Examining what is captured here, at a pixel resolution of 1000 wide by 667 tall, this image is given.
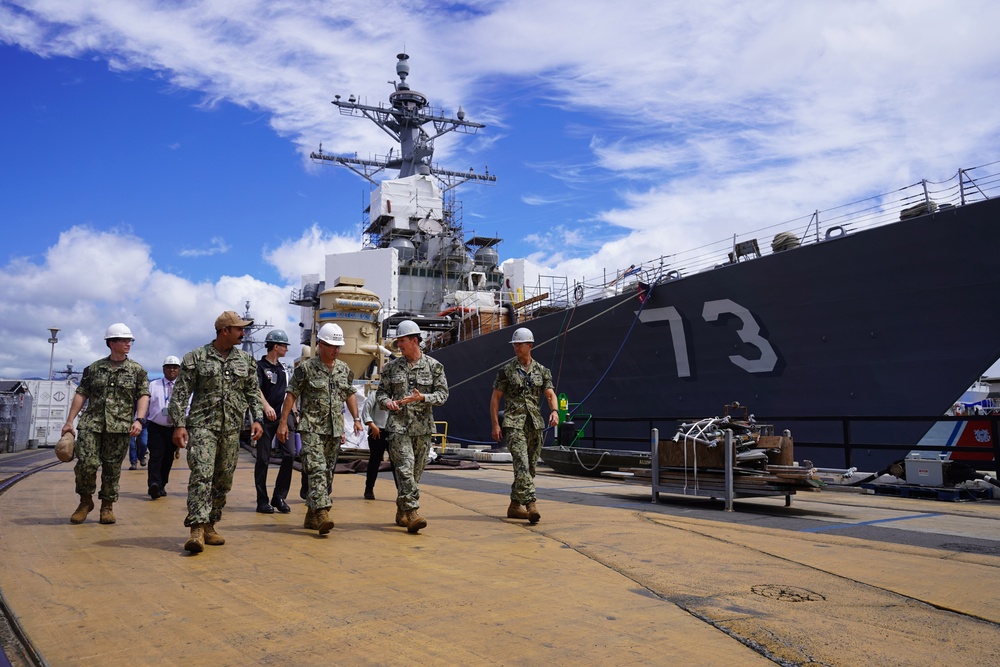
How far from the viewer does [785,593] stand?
327 centimetres

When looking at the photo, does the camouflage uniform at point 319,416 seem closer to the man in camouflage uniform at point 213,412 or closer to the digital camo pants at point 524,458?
the man in camouflage uniform at point 213,412

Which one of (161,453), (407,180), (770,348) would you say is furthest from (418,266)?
(161,453)

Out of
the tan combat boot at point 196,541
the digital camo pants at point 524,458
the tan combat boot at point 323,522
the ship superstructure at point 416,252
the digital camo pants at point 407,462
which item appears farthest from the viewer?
the ship superstructure at point 416,252

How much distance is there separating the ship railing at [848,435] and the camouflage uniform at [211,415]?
5.07 metres

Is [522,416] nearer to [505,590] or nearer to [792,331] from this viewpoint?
[505,590]

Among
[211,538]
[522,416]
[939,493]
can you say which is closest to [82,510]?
[211,538]

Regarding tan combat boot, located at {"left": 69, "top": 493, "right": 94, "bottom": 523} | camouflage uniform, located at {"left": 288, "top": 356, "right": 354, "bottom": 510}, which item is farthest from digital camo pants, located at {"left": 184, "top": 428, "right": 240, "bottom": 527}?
tan combat boot, located at {"left": 69, "top": 493, "right": 94, "bottom": 523}

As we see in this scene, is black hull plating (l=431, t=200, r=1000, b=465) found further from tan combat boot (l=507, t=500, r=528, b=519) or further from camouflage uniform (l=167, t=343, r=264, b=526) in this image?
camouflage uniform (l=167, t=343, r=264, b=526)

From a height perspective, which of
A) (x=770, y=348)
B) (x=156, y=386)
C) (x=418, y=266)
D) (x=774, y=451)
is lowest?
(x=774, y=451)

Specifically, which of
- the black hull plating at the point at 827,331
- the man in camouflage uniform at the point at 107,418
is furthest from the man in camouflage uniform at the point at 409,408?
the black hull plating at the point at 827,331

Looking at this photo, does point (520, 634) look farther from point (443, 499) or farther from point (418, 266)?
point (418, 266)

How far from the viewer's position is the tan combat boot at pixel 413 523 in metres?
4.80

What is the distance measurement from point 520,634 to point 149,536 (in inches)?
122

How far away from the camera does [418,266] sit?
27.0 m
